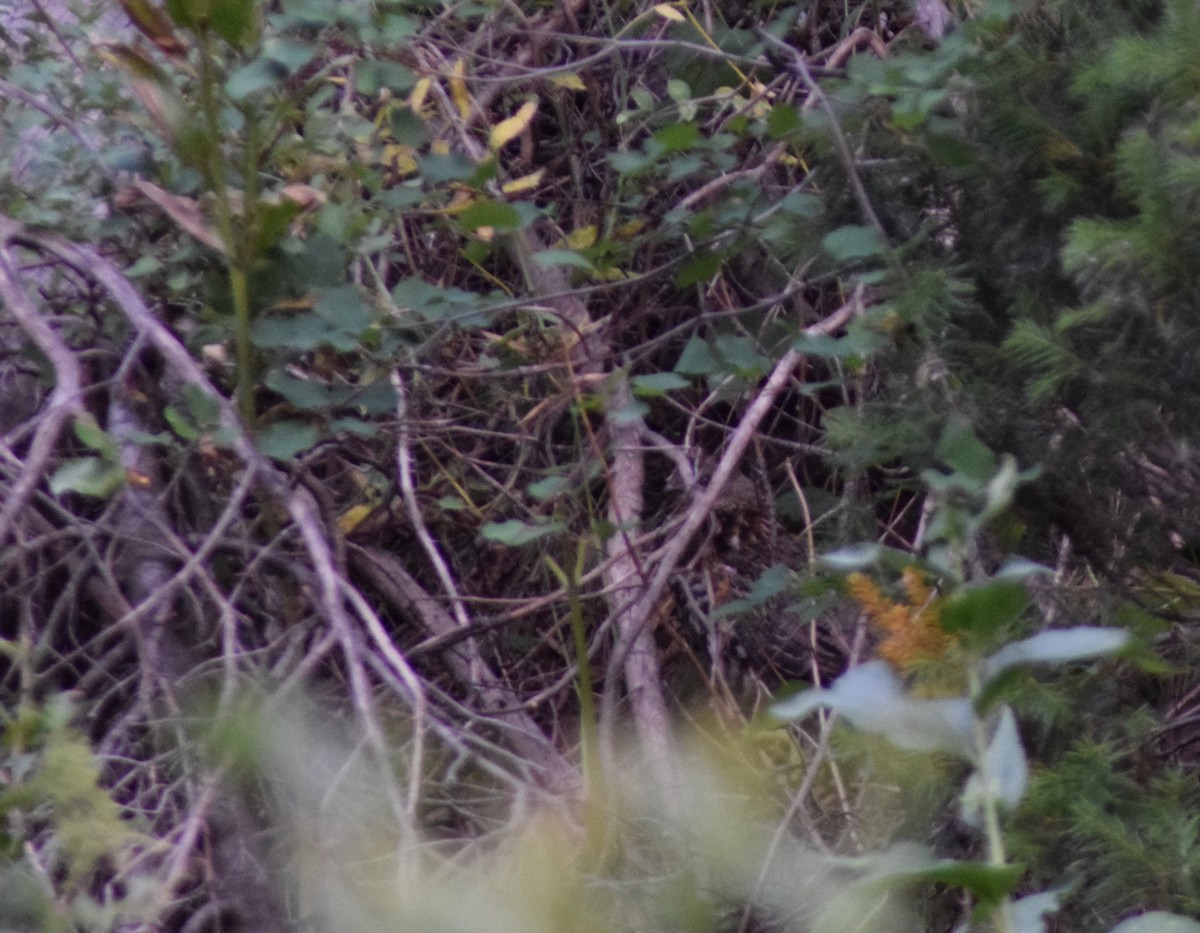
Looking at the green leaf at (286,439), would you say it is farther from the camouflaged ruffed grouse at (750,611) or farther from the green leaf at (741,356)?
the camouflaged ruffed grouse at (750,611)

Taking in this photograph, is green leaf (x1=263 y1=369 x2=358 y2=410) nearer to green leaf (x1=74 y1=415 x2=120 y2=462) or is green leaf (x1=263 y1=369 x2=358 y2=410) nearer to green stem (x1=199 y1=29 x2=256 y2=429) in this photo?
green stem (x1=199 y1=29 x2=256 y2=429)

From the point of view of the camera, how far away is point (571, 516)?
1.55 m

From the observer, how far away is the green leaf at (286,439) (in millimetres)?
1101

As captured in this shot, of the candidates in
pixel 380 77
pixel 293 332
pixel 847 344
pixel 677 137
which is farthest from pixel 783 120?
pixel 293 332

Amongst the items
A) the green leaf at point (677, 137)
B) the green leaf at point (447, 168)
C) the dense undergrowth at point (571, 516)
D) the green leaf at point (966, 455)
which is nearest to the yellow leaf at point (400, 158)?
the dense undergrowth at point (571, 516)

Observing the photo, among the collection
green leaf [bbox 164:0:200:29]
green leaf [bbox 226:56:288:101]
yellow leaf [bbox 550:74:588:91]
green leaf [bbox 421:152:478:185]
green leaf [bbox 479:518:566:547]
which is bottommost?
green leaf [bbox 479:518:566:547]

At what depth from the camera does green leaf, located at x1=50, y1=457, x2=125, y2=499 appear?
41.6 inches

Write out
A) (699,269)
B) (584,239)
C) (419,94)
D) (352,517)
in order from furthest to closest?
(419,94)
(584,239)
(352,517)
(699,269)

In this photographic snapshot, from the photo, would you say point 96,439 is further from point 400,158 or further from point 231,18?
point 400,158

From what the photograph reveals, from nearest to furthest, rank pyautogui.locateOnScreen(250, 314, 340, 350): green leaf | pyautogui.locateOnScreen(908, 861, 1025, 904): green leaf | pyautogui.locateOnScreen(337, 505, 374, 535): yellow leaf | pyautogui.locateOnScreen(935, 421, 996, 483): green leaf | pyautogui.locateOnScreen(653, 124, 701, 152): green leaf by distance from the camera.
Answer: pyautogui.locateOnScreen(908, 861, 1025, 904): green leaf
pyautogui.locateOnScreen(935, 421, 996, 483): green leaf
pyautogui.locateOnScreen(250, 314, 340, 350): green leaf
pyautogui.locateOnScreen(653, 124, 701, 152): green leaf
pyautogui.locateOnScreen(337, 505, 374, 535): yellow leaf

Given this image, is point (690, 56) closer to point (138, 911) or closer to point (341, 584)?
point (341, 584)

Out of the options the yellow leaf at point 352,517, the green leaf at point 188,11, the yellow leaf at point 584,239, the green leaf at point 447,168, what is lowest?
the yellow leaf at point 352,517

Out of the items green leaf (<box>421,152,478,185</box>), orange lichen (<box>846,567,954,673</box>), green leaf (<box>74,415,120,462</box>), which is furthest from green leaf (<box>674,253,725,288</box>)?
orange lichen (<box>846,567,954,673</box>)

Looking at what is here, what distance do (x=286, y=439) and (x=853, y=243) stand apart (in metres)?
0.49
